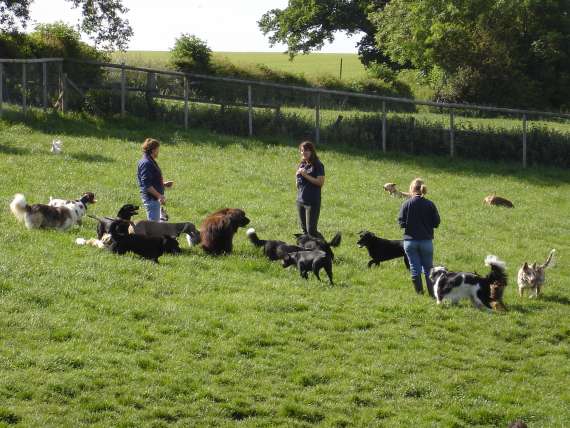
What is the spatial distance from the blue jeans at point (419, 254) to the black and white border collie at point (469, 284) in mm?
180

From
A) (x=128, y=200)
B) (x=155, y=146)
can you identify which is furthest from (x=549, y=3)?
(x=155, y=146)

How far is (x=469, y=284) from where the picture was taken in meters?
16.0

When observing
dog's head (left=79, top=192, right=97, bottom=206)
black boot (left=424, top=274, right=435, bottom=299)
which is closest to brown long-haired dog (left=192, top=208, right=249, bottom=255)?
dog's head (left=79, top=192, right=97, bottom=206)

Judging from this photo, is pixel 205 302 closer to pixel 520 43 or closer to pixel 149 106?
pixel 149 106

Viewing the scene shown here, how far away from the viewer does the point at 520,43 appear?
163ft

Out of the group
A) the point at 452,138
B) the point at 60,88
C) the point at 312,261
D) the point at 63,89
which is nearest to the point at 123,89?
the point at 63,89

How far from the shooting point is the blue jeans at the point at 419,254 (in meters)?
16.0

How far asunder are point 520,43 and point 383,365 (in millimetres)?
39139

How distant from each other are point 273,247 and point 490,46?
3229 cm

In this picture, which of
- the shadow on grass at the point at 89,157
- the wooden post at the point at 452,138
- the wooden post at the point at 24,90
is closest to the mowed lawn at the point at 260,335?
the shadow on grass at the point at 89,157

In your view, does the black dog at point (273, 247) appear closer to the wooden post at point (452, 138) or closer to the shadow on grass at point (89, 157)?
the shadow on grass at point (89, 157)

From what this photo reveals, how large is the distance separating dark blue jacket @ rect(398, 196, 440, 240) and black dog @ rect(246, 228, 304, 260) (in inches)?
89.6

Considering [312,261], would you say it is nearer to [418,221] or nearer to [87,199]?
[418,221]

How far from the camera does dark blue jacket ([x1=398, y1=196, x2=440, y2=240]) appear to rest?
15.8m
